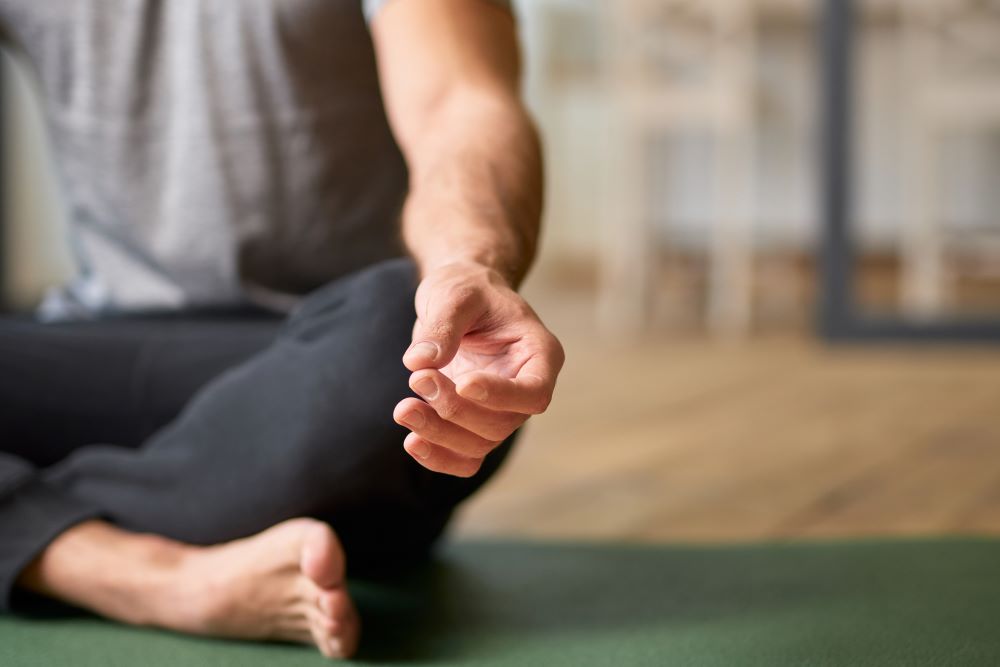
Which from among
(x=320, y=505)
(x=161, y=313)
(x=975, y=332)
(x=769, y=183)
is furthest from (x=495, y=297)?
(x=769, y=183)

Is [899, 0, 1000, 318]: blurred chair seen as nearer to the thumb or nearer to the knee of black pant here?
the knee of black pant

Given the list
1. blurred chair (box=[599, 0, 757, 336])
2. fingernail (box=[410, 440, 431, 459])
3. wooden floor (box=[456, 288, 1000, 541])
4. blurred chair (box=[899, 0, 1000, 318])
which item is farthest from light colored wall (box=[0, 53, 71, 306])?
fingernail (box=[410, 440, 431, 459])

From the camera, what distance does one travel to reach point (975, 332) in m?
2.61

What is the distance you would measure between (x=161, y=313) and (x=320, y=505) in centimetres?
33

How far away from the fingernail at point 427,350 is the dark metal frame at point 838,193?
89.4 inches

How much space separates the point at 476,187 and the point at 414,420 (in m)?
0.27

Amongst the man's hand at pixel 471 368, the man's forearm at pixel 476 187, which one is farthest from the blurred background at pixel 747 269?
the man's hand at pixel 471 368

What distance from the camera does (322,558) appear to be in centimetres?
72

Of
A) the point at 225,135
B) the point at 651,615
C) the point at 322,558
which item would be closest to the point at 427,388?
the point at 322,558

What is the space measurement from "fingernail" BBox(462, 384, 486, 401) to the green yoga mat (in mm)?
303

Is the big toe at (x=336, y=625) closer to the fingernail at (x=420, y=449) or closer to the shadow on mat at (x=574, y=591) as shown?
the shadow on mat at (x=574, y=591)

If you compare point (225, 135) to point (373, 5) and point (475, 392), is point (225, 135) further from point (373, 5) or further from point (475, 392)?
point (475, 392)

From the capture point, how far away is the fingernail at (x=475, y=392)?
0.54m

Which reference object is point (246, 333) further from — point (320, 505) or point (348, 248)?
point (320, 505)
